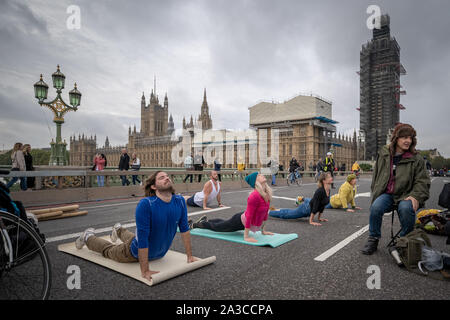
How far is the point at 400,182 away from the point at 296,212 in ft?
9.29

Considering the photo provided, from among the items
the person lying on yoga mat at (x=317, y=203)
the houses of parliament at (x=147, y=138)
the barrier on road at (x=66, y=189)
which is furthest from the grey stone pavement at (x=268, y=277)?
the houses of parliament at (x=147, y=138)

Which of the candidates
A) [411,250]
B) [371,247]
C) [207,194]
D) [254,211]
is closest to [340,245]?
[371,247]

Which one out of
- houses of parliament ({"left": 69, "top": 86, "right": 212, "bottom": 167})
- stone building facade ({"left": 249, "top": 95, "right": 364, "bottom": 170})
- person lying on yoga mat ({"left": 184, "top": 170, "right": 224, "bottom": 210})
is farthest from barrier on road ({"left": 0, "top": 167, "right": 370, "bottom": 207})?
houses of parliament ({"left": 69, "top": 86, "right": 212, "bottom": 167})

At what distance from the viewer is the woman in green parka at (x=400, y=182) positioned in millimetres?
3661

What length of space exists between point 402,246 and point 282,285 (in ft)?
5.33

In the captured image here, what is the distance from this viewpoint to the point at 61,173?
9.11 metres

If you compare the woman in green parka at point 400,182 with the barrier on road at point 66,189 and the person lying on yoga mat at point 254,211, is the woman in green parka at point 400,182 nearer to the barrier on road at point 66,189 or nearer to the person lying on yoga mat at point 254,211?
the person lying on yoga mat at point 254,211

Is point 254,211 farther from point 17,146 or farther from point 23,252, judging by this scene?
point 17,146

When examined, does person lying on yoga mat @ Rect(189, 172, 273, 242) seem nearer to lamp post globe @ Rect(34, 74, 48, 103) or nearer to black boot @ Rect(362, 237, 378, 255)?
black boot @ Rect(362, 237, 378, 255)

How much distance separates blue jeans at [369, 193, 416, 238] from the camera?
3615 millimetres

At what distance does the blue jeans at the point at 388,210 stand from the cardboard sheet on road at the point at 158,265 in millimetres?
2312

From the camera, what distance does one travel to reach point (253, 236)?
4.81 metres
